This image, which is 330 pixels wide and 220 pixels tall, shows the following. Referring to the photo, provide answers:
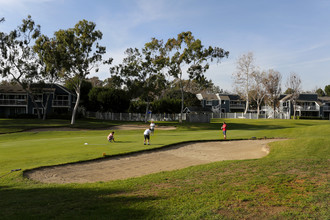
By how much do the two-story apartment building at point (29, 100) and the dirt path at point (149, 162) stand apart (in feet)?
177

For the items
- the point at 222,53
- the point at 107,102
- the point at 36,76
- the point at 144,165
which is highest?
the point at 222,53

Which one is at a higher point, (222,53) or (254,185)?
(222,53)

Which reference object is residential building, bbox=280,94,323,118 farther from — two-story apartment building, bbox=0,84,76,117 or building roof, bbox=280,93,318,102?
two-story apartment building, bbox=0,84,76,117

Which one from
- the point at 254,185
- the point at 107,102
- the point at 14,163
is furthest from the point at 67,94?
the point at 254,185

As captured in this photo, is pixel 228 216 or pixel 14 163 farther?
pixel 14 163

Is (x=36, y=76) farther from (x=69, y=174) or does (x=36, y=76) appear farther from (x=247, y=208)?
(x=247, y=208)

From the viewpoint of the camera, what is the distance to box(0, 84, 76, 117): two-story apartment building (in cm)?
6700

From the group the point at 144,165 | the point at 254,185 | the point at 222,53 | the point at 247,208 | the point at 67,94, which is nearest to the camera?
the point at 247,208

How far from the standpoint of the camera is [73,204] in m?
8.04

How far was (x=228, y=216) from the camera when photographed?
6941 mm

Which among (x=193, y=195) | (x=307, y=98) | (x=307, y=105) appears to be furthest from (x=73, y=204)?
(x=307, y=98)

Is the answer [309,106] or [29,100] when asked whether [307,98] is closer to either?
[309,106]

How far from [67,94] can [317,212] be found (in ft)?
236

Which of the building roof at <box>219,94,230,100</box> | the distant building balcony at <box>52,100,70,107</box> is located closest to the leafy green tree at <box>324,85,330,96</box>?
the building roof at <box>219,94,230,100</box>
